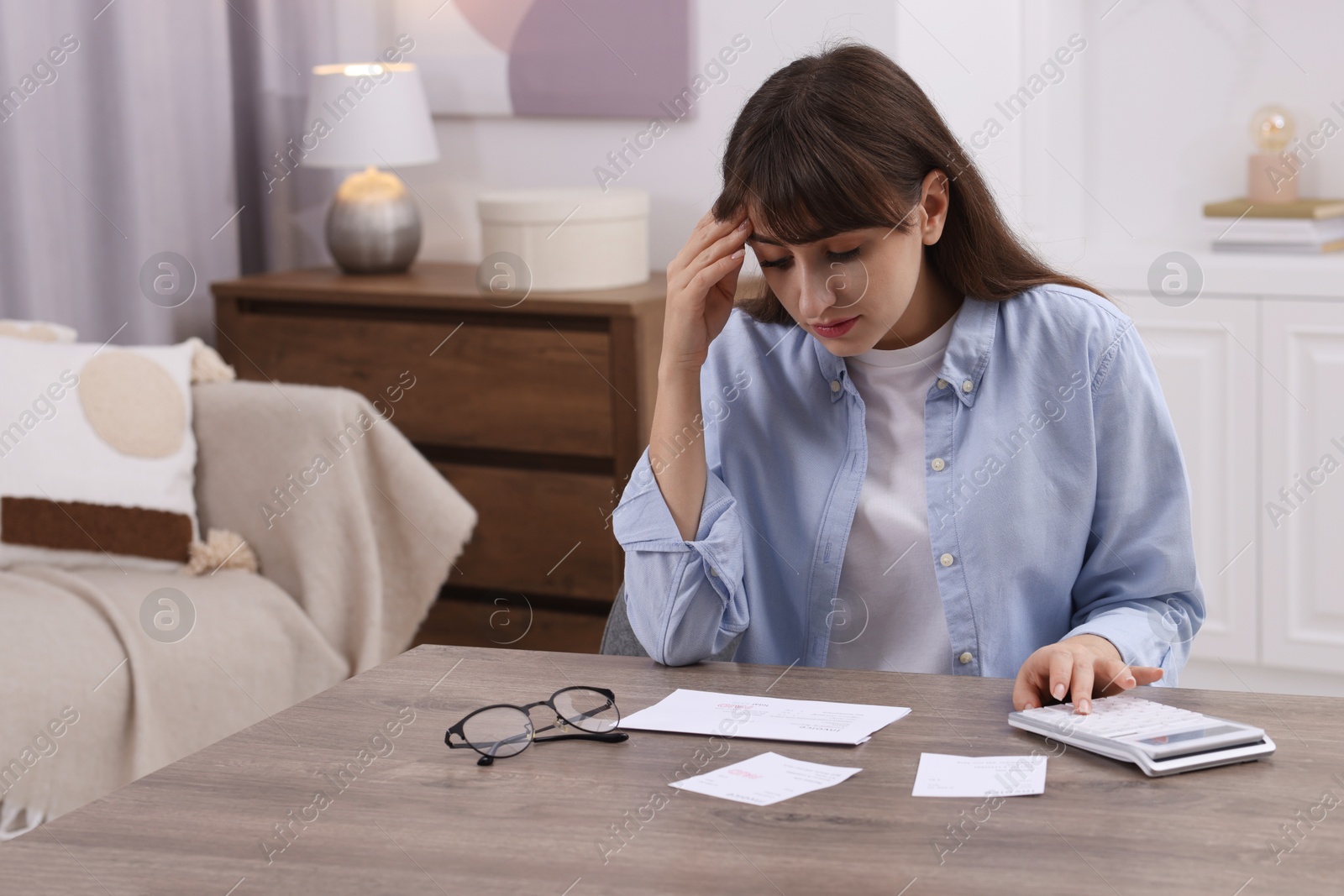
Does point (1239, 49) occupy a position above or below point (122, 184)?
above

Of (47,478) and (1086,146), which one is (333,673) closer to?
(47,478)

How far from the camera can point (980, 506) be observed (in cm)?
138

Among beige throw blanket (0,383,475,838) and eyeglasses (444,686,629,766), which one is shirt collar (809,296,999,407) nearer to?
eyeglasses (444,686,629,766)

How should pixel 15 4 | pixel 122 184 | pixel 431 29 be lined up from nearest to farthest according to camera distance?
pixel 15 4 < pixel 122 184 < pixel 431 29

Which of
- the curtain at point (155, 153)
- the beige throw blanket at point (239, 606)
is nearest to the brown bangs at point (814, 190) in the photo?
the beige throw blanket at point (239, 606)

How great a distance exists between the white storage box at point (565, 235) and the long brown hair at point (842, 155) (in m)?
1.54

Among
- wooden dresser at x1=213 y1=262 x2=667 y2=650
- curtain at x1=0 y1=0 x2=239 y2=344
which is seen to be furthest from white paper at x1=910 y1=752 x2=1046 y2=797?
curtain at x1=0 y1=0 x2=239 y2=344

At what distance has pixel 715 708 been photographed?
3.76ft

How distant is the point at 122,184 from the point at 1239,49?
256 cm

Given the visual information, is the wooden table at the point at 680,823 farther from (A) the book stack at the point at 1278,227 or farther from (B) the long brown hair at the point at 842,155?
(A) the book stack at the point at 1278,227

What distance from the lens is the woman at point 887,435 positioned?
130cm

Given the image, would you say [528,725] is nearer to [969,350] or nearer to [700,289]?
[700,289]

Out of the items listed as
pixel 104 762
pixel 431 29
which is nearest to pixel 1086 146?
pixel 431 29

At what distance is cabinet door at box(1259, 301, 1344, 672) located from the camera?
8.82 ft
